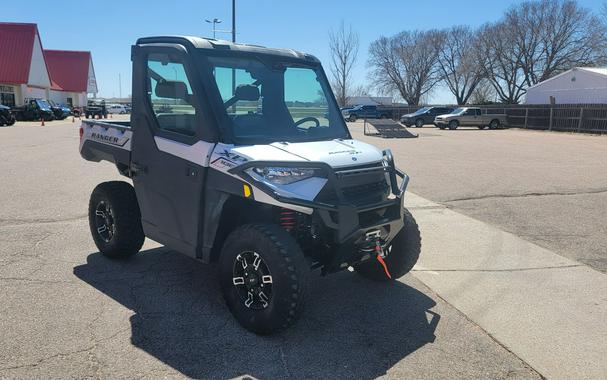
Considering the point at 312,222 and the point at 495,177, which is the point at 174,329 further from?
the point at 495,177

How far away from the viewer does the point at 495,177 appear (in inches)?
484

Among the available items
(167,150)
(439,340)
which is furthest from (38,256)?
(439,340)

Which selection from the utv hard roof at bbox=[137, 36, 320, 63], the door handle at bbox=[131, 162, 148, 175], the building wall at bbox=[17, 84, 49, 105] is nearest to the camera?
the utv hard roof at bbox=[137, 36, 320, 63]

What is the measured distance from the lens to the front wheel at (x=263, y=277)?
355 centimetres

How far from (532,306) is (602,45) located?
6705cm

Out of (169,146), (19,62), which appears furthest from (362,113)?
(169,146)

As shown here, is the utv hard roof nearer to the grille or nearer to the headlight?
the headlight

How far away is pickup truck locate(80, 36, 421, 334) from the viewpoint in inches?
144

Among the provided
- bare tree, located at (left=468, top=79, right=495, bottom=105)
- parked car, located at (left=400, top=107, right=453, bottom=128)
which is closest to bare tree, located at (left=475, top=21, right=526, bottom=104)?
bare tree, located at (left=468, top=79, right=495, bottom=105)

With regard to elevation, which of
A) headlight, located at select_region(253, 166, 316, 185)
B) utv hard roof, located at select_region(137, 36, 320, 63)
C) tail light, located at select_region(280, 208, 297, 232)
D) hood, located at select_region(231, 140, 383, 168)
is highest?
utv hard roof, located at select_region(137, 36, 320, 63)

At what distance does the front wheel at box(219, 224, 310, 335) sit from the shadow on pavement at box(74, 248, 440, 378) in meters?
0.19

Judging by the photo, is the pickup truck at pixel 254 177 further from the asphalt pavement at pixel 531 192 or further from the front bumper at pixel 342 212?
the asphalt pavement at pixel 531 192

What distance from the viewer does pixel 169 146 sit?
434 centimetres

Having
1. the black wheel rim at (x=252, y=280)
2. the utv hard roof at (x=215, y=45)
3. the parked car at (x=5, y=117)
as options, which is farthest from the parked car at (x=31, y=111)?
the black wheel rim at (x=252, y=280)
